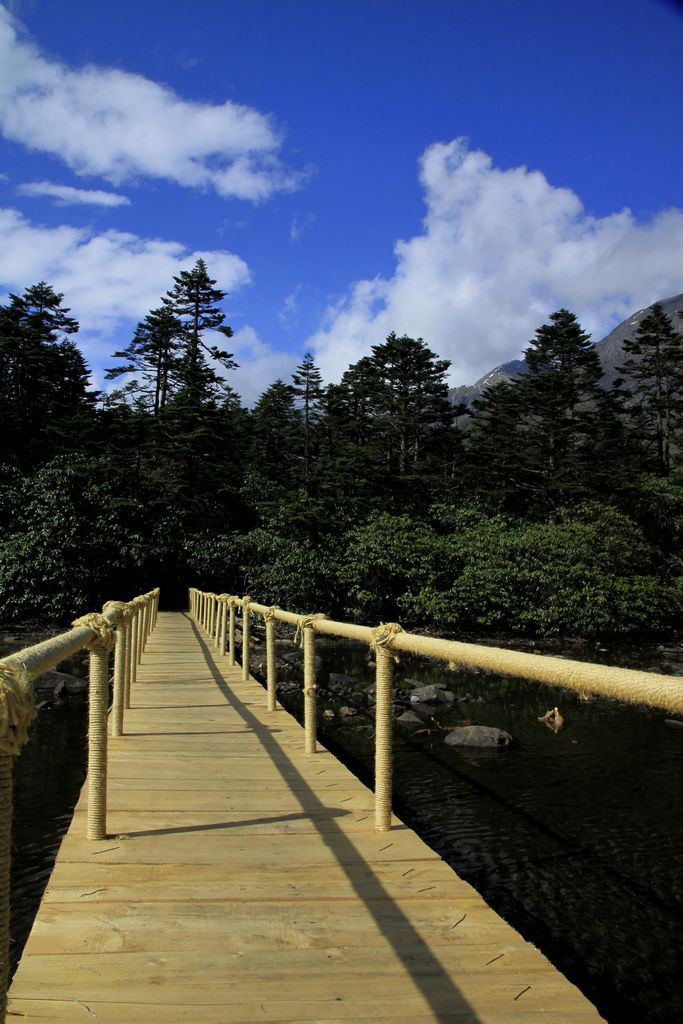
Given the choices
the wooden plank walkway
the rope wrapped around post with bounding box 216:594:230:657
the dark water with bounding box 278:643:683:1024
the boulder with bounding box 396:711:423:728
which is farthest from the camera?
the rope wrapped around post with bounding box 216:594:230:657

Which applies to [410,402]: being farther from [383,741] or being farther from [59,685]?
[383,741]

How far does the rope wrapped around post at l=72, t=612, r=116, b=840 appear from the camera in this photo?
125 inches

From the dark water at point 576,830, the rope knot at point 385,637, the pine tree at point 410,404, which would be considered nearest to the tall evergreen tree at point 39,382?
the pine tree at point 410,404

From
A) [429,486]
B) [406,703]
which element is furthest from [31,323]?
[406,703]

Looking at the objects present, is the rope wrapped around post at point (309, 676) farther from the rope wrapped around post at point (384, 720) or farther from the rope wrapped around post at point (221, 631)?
the rope wrapped around post at point (221, 631)

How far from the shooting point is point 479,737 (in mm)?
9797

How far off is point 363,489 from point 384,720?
25162mm

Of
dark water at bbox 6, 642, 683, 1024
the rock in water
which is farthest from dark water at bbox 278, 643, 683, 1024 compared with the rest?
the rock in water

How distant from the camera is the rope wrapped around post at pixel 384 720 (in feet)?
10.5

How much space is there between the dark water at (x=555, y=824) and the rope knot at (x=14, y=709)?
11.1ft

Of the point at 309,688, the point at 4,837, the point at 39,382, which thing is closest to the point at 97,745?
the point at 309,688

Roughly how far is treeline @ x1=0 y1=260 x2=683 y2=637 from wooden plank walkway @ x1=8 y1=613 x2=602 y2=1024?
64.2ft

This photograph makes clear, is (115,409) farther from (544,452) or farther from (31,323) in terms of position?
(544,452)

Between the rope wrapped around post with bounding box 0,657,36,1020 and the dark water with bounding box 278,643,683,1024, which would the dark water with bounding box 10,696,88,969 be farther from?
the rope wrapped around post with bounding box 0,657,36,1020
